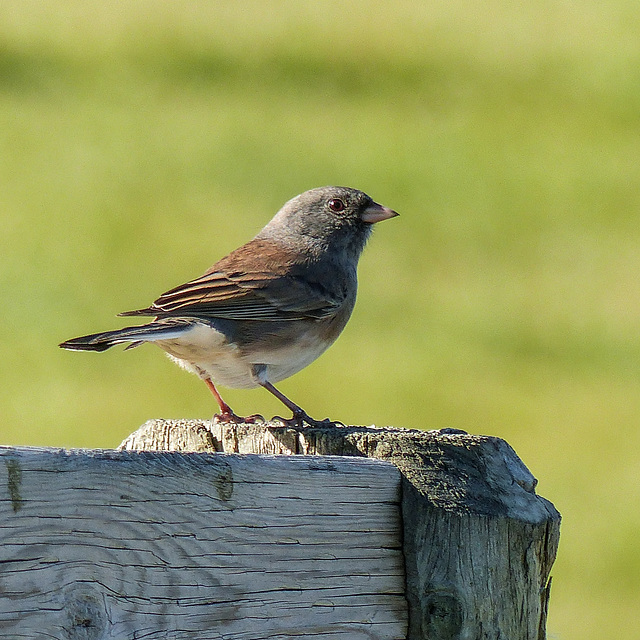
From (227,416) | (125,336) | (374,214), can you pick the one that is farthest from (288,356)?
(374,214)

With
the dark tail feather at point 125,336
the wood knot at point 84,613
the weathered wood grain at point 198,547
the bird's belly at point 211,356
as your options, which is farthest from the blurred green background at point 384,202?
the wood knot at point 84,613

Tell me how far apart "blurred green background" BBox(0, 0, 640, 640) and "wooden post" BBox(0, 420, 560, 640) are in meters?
3.99

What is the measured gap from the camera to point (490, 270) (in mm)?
7383

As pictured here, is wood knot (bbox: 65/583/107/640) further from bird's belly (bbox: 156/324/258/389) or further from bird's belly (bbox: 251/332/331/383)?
bird's belly (bbox: 251/332/331/383)

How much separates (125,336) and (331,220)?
1547mm

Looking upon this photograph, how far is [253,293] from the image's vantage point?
146 inches

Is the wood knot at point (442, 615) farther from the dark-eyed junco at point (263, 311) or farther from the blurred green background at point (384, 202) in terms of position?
the blurred green background at point (384, 202)

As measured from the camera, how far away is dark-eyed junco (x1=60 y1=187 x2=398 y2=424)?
343cm

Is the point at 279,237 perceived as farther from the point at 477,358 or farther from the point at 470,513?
the point at 477,358

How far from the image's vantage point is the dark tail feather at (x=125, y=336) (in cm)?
266

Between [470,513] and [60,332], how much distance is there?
17.6ft

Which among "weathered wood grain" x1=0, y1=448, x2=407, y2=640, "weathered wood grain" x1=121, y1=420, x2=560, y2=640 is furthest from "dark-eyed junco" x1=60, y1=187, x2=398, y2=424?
"weathered wood grain" x1=0, y1=448, x2=407, y2=640

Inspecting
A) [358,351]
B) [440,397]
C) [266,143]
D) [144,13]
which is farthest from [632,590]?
[144,13]

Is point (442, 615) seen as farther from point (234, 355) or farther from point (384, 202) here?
point (384, 202)
